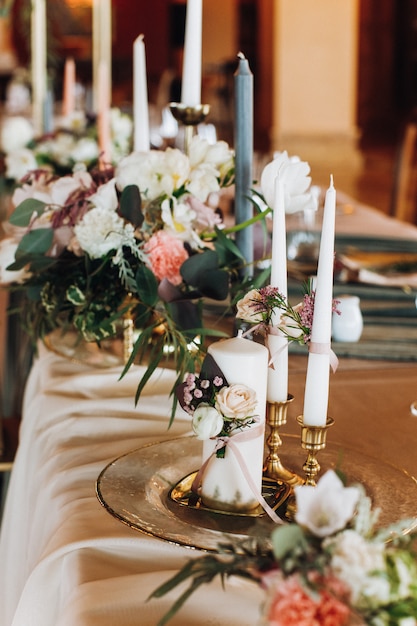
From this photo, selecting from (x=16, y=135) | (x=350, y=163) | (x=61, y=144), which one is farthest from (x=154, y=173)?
(x=350, y=163)

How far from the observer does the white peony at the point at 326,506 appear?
0.59 meters

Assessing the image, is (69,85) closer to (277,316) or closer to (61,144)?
(61,144)

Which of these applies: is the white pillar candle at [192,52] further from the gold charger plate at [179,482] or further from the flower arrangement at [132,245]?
the gold charger plate at [179,482]

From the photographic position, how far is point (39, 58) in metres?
3.51

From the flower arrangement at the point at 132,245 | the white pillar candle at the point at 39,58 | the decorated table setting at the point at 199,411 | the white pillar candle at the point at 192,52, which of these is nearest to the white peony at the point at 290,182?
the decorated table setting at the point at 199,411

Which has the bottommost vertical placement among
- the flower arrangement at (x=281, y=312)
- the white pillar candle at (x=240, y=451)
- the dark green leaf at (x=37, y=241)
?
the white pillar candle at (x=240, y=451)

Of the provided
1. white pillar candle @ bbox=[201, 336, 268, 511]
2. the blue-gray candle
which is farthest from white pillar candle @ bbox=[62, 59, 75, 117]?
white pillar candle @ bbox=[201, 336, 268, 511]

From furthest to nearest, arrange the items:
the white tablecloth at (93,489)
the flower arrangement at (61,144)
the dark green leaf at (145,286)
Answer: the flower arrangement at (61,144) < the dark green leaf at (145,286) < the white tablecloth at (93,489)

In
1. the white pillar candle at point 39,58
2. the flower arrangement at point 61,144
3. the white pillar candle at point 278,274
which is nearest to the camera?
the white pillar candle at point 278,274

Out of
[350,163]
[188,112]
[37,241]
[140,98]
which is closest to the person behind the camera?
[37,241]

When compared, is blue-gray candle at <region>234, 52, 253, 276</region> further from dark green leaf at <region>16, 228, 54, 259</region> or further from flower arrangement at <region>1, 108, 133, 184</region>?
flower arrangement at <region>1, 108, 133, 184</region>

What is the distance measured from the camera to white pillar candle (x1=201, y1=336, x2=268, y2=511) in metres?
0.87

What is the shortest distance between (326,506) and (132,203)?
0.77 m

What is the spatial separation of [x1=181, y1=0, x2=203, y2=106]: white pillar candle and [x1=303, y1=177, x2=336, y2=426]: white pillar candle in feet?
2.21
